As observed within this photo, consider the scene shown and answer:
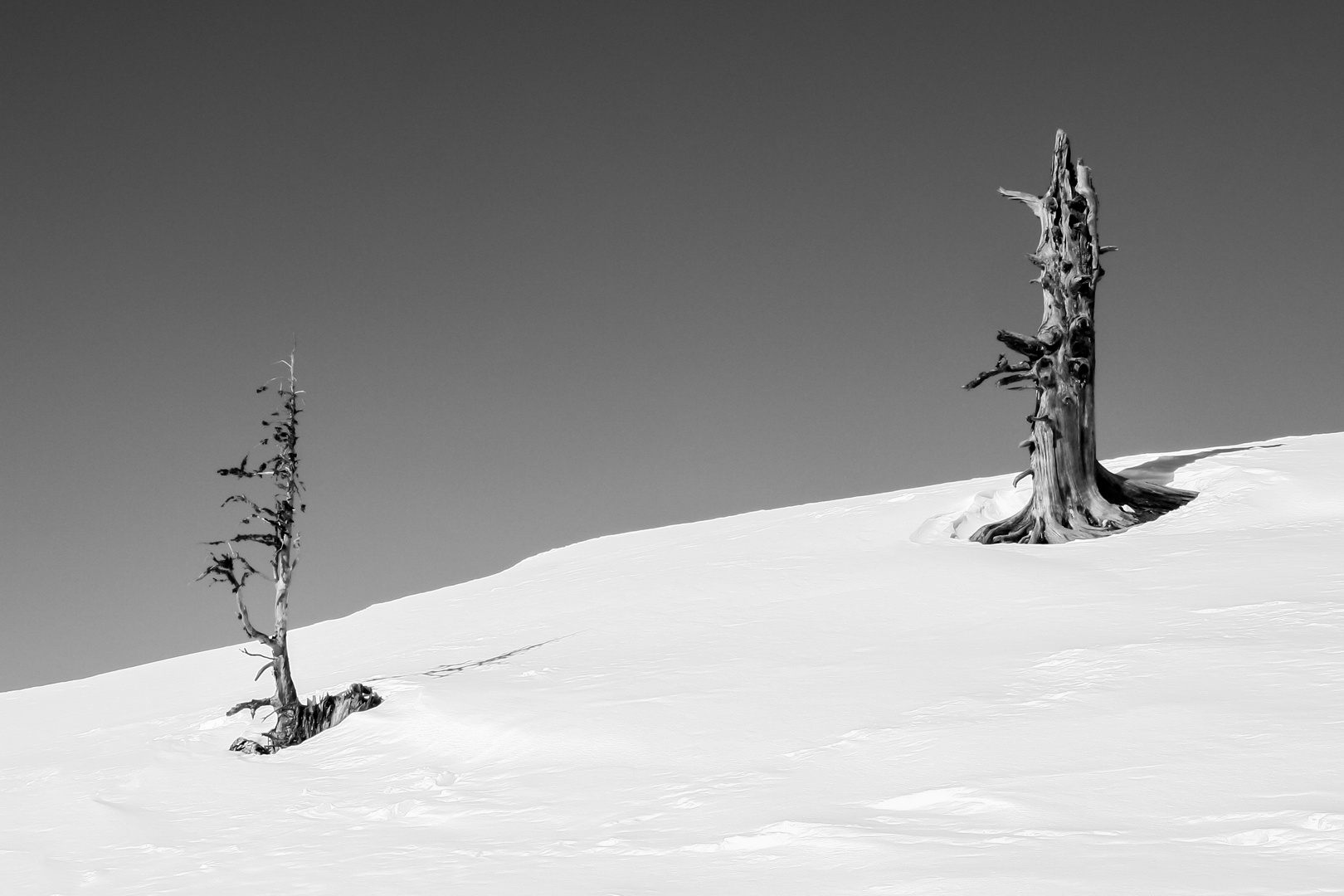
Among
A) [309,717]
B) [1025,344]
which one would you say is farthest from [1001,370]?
[309,717]

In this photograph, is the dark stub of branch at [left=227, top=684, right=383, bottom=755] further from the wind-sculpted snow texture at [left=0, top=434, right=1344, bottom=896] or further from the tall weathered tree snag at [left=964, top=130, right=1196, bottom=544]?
the tall weathered tree snag at [left=964, top=130, right=1196, bottom=544]

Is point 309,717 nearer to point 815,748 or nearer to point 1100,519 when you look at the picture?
point 815,748

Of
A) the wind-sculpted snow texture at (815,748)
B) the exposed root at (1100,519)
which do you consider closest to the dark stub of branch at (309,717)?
the wind-sculpted snow texture at (815,748)

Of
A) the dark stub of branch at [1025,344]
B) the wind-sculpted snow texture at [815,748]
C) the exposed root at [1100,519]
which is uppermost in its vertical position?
the dark stub of branch at [1025,344]

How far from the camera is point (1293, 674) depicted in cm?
657

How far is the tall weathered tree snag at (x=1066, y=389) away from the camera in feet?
48.9

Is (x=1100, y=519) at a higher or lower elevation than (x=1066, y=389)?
lower

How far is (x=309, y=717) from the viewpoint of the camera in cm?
1008

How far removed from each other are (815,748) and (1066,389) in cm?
1027

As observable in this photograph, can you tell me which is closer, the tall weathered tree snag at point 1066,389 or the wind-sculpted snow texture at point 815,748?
the wind-sculpted snow texture at point 815,748

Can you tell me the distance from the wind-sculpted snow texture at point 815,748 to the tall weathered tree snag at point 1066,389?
93 centimetres

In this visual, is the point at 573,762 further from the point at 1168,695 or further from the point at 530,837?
the point at 1168,695

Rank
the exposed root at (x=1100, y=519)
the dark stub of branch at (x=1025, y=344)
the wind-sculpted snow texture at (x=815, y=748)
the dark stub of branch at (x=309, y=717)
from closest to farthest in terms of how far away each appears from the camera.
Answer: the wind-sculpted snow texture at (x=815, y=748) < the dark stub of branch at (x=309, y=717) < the exposed root at (x=1100, y=519) < the dark stub of branch at (x=1025, y=344)

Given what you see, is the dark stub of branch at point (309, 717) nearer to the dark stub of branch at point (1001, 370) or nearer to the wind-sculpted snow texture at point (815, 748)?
the wind-sculpted snow texture at point (815, 748)
